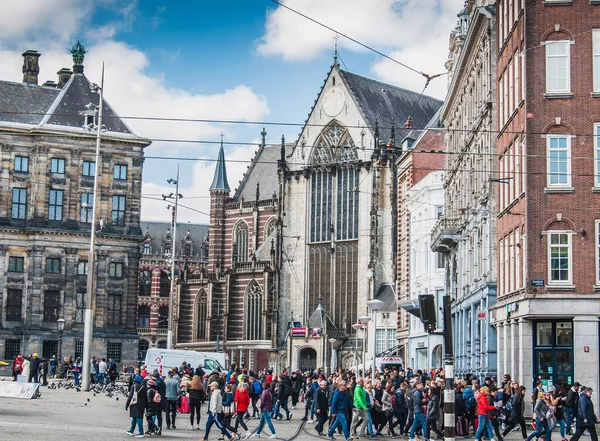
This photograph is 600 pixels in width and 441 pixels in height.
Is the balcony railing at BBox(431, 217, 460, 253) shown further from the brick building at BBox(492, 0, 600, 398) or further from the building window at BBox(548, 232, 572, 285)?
the building window at BBox(548, 232, 572, 285)

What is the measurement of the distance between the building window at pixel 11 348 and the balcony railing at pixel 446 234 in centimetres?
3031

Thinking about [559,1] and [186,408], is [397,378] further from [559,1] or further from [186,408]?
[559,1]

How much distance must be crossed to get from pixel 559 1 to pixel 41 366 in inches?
1348

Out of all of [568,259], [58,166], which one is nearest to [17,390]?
[568,259]

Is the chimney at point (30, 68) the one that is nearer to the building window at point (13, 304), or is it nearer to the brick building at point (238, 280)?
the building window at point (13, 304)

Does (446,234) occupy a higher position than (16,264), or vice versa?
(16,264)

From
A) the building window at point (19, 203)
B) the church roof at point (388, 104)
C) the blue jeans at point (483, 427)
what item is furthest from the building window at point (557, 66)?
the church roof at point (388, 104)

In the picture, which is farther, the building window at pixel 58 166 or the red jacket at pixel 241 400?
the building window at pixel 58 166

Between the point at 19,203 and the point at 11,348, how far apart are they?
31.6 ft

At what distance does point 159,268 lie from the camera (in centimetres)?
13900

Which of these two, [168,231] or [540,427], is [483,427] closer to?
→ [540,427]

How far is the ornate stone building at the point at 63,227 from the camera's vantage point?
75.4 m

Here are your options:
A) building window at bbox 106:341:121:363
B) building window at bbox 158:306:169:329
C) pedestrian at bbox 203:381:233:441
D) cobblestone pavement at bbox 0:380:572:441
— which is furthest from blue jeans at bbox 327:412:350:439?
building window at bbox 158:306:169:329

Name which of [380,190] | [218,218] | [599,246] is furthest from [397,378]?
[218,218]
